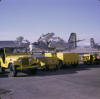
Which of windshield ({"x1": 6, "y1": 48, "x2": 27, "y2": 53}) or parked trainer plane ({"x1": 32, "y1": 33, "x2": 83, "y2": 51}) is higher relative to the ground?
parked trainer plane ({"x1": 32, "y1": 33, "x2": 83, "y2": 51})

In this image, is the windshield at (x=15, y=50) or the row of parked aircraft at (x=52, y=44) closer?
the windshield at (x=15, y=50)

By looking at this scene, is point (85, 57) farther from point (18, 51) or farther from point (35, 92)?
point (35, 92)

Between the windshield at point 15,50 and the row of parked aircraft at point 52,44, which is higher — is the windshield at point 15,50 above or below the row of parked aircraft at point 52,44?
below

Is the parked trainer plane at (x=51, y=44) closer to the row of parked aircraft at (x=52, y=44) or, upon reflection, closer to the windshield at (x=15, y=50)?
the row of parked aircraft at (x=52, y=44)

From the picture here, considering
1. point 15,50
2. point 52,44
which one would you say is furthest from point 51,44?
point 15,50

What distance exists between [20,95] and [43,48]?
773 inches

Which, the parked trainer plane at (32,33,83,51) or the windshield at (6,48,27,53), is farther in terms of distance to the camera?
the parked trainer plane at (32,33,83,51)

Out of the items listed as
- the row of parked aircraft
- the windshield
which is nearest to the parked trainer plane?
the row of parked aircraft

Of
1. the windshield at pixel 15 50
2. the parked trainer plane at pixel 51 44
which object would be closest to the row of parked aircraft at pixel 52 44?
the parked trainer plane at pixel 51 44

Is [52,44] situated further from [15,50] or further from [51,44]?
[15,50]

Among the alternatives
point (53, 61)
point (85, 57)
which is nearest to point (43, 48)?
point (85, 57)

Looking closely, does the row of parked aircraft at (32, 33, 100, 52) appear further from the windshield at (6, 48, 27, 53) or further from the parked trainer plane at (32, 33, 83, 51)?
the windshield at (6, 48, 27, 53)

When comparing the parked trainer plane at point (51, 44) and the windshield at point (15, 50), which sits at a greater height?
the parked trainer plane at point (51, 44)

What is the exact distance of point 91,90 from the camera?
29.7 ft
